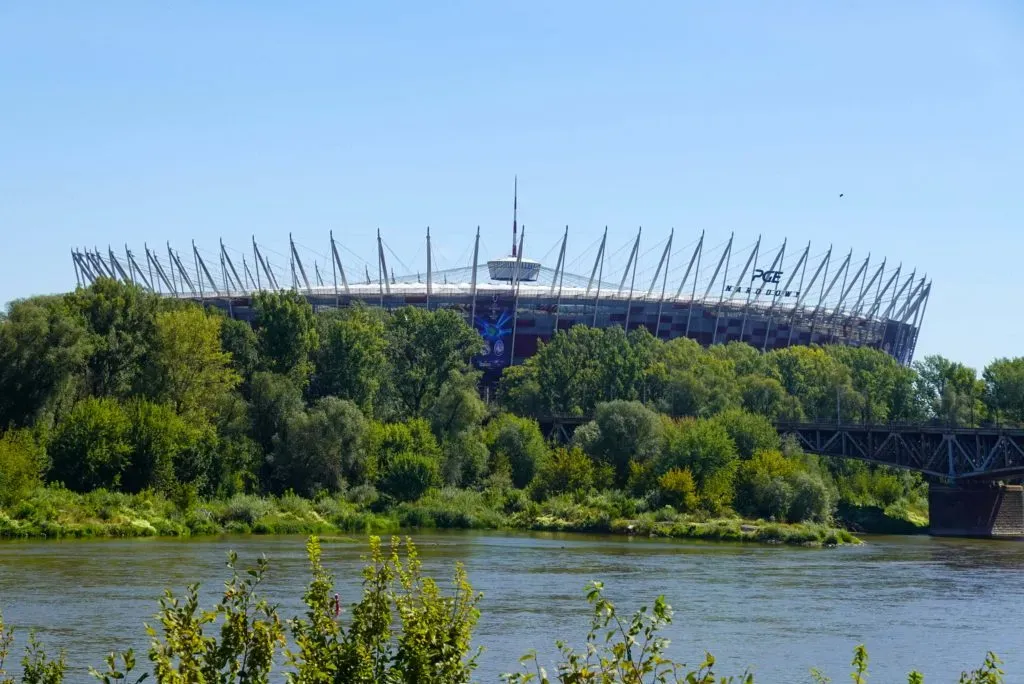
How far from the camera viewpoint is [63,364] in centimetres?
6356

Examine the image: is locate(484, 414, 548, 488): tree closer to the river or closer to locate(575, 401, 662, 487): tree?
locate(575, 401, 662, 487): tree

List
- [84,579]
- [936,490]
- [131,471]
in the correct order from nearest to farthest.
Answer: [84,579] < [131,471] < [936,490]

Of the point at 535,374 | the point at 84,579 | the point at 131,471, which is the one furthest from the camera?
the point at 535,374

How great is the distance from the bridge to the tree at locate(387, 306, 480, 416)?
7133mm

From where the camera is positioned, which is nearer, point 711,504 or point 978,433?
point 711,504

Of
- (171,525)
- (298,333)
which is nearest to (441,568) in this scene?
(171,525)

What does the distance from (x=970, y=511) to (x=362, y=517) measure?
116 feet

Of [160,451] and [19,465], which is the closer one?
[19,465]

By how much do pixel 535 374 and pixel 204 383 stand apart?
28.7 metres

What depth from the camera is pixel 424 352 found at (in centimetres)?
8981

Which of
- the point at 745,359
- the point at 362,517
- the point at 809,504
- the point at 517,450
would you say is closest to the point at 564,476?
the point at 517,450

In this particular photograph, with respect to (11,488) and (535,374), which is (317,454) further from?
(535,374)

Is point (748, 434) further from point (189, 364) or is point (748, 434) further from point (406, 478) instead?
point (189, 364)

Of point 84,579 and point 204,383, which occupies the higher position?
point 204,383
